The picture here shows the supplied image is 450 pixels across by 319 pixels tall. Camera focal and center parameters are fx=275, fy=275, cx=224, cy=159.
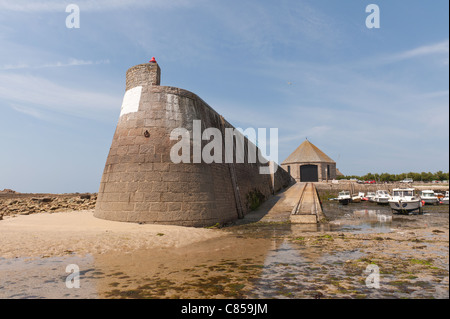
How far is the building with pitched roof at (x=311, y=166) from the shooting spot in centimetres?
5803

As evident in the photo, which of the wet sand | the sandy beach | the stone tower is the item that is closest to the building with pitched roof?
the stone tower

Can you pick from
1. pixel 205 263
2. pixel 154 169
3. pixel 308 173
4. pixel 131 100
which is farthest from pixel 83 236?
pixel 308 173

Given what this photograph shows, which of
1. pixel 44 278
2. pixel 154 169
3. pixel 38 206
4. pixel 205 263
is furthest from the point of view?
pixel 38 206

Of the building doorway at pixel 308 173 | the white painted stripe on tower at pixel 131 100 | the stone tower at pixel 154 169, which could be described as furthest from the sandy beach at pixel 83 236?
the building doorway at pixel 308 173

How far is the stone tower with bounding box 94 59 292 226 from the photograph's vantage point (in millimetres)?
11727

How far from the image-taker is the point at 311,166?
2328 inches

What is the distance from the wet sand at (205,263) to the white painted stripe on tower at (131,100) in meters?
5.56

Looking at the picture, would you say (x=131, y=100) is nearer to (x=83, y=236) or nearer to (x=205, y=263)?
(x=83, y=236)

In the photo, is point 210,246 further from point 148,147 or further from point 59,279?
point 148,147

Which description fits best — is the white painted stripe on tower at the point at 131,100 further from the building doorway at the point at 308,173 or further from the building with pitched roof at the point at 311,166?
the building doorway at the point at 308,173

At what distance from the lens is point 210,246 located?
8.98 metres

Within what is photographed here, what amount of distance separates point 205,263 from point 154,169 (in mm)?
6309

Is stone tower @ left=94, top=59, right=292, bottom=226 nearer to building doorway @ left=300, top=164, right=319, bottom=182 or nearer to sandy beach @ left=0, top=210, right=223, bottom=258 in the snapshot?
sandy beach @ left=0, top=210, right=223, bottom=258
